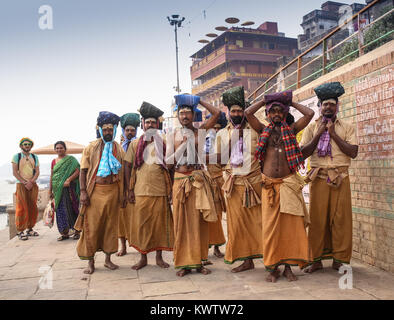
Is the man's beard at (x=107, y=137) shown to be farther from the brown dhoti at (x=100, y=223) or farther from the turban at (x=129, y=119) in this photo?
the turban at (x=129, y=119)

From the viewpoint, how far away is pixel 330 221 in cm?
456

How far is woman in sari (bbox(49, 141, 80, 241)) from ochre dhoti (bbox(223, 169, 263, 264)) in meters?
4.39

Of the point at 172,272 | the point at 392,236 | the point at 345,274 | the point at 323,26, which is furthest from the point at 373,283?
the point at 323,26

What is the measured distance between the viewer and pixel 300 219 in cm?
422

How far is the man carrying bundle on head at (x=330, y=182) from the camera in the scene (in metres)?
4.42

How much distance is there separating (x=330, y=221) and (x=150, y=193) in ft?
7.80

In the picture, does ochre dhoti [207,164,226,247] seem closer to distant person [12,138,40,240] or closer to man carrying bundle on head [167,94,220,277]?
man carrying bundle on head [167,94,220,277]

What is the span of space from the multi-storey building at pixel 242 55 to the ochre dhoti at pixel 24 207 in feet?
106

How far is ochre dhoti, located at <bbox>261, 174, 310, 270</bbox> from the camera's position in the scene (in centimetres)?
414

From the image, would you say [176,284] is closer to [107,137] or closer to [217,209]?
[217,209]

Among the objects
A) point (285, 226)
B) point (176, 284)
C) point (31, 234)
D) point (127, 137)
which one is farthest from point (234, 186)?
point (31, 234)

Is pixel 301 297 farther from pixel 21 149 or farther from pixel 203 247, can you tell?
pixel 21 149

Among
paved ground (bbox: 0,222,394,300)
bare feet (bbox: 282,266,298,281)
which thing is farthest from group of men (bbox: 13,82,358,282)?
paved ground (bbox: 0,222,394,300)

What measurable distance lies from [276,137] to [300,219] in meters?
1.01
